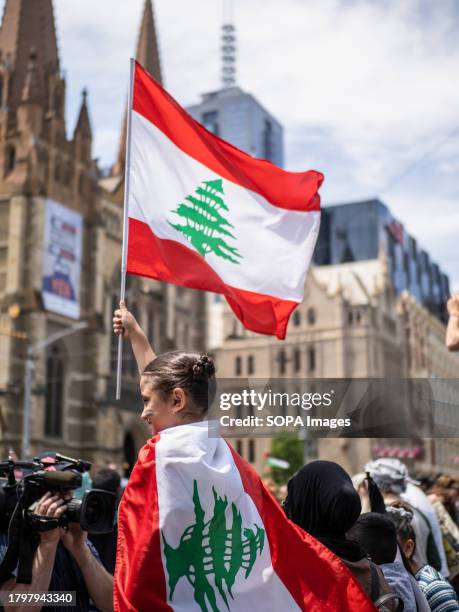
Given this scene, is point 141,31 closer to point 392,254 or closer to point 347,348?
point 347,348

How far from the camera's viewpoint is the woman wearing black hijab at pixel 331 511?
292cm

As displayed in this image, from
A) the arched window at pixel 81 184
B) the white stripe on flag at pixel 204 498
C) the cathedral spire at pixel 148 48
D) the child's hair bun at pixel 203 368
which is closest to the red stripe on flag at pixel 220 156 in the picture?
the child's hair bun at pixel 203 368

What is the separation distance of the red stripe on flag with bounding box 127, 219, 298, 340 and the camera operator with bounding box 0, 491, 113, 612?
2.58 metres

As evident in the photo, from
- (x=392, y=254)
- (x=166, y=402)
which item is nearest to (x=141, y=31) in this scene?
(x=392, y=254)

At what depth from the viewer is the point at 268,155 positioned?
12038 centimetres

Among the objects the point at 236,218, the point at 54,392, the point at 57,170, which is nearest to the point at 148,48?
the point at 57,170

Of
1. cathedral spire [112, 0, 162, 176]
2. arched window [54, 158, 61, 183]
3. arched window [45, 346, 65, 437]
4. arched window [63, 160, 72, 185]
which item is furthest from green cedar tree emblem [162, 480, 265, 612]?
cathedral spire [112, 0, 162, 176]

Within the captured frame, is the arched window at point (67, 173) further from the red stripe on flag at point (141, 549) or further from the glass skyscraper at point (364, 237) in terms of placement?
the glass skyscraper at point (364, 237)

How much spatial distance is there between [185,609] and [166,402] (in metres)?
0.72

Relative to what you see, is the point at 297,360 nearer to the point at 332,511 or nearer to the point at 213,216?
the point at 213,216

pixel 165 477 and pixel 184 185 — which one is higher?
pixel 184 185

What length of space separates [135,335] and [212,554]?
1.53 m

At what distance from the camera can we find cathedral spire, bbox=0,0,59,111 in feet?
138

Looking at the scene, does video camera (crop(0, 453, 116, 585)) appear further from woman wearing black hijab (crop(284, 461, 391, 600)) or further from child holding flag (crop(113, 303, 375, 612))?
woman wearing black hijab (crop(284, 461, 391, 600))
